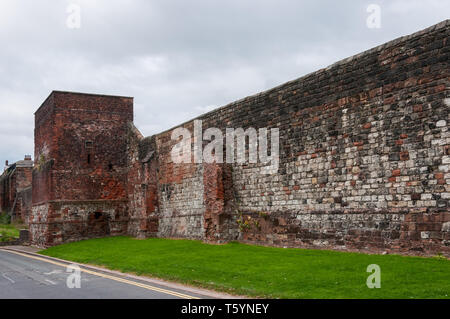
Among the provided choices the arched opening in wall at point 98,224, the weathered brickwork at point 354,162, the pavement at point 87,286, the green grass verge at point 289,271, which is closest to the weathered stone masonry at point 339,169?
the weathered brickwork at point 354,162

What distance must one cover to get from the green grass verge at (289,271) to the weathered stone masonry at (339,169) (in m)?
0.83

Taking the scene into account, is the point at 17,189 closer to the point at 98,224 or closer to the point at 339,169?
the point at 98,224

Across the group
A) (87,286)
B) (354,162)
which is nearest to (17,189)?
(87,286)

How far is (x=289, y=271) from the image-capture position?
11.4 metres

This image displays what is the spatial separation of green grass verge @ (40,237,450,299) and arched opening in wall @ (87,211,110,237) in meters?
11.6

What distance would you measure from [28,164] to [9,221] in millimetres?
7452

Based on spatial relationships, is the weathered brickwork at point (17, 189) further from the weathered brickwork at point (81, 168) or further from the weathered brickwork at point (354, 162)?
the weathered brickwork at point (354, 162)

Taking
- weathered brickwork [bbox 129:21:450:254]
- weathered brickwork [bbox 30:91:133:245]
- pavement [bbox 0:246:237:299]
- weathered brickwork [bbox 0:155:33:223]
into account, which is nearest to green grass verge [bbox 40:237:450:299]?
pavement [bbox 0:246:237:299]

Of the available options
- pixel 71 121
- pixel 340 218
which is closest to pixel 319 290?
pixel 340 218

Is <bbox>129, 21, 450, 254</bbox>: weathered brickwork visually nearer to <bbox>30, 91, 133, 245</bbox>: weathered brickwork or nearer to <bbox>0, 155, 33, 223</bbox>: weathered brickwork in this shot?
<bbox>30, 91, 133, 245</bbox>: weathered brickwork

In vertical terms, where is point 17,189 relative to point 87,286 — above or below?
above

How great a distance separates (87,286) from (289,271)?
4.73 meters

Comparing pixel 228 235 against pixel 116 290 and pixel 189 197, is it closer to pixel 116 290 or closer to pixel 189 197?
pixel 189 197

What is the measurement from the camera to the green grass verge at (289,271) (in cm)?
892
